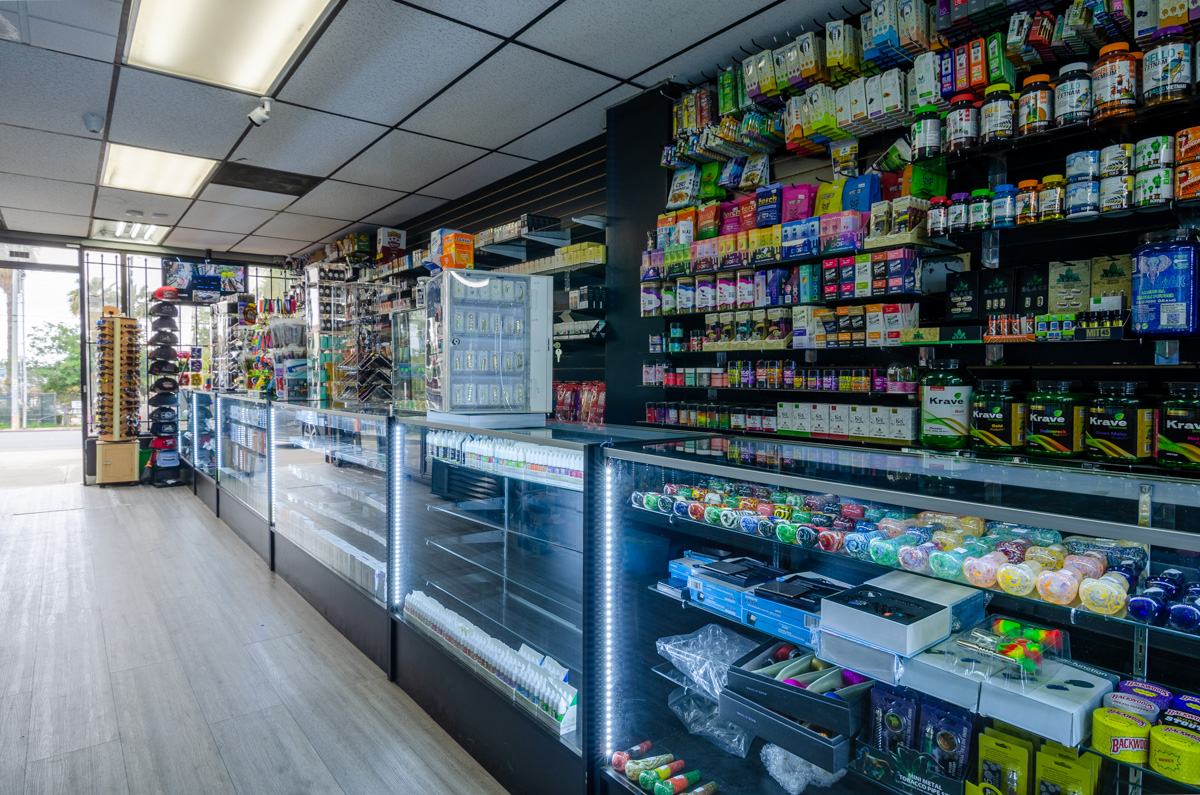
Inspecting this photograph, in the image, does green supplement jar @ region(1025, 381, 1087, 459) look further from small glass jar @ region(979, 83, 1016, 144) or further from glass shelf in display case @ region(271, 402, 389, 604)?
glass shelf in display case @ region(271, 402, 389, 604)

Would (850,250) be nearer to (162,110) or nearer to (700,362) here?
(700,362)

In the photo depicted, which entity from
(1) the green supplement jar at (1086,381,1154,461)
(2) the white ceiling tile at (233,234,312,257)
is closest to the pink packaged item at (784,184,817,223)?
(1) the green supplement jar at (1086,381,1154,461)

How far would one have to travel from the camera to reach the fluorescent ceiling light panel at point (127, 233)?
7988 millimetres

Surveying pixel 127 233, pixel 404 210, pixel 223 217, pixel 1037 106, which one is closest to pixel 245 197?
pixel 223 217

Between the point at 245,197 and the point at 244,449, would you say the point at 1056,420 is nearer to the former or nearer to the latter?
the point at 244,449

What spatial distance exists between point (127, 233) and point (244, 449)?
4543mm

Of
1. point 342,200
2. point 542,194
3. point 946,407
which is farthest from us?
point 342,200

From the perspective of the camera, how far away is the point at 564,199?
5570 millimetres

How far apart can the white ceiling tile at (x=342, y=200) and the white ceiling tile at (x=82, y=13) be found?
9.09ft

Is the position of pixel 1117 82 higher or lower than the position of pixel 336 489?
higher

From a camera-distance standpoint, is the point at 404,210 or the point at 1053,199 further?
the point at 404,210

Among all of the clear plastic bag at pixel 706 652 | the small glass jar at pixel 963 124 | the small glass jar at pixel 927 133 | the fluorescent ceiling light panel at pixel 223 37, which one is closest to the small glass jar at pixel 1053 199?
the small glass jar at pixel 963 124

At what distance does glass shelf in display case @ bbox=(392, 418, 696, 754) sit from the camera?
7.02 ft

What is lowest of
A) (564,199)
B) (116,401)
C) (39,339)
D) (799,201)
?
(116,401)
